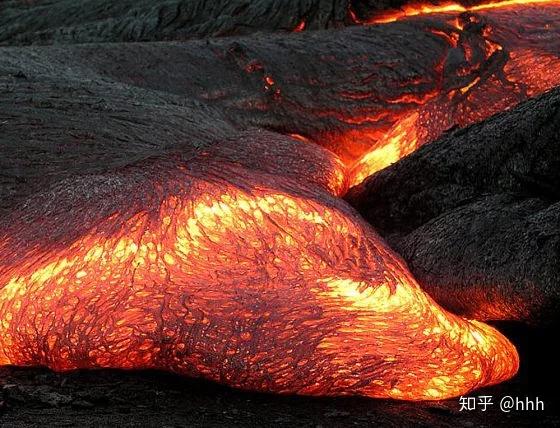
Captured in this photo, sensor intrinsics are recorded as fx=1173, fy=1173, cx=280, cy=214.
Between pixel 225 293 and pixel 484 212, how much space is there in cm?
115

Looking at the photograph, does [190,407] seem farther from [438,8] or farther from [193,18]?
[438,8]

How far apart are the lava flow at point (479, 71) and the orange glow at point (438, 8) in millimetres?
79

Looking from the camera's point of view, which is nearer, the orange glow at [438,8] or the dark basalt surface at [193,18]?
the orange glow at [438,8]

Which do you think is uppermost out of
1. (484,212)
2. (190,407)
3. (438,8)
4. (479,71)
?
(438,8)

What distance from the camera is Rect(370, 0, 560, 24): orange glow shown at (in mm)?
7551

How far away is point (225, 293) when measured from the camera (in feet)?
14.1

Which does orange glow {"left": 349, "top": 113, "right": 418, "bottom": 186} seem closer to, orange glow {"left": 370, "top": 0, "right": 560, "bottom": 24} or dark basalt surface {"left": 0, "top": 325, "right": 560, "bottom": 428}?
orange glow {"left": 370, "top": 0, "right": 560, "bottom": 24}

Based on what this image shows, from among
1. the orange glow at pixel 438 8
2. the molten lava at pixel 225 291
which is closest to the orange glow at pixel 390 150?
the molten lava at pixel 225 291

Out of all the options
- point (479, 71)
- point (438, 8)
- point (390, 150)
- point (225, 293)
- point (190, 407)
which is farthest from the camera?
point (438, 8)

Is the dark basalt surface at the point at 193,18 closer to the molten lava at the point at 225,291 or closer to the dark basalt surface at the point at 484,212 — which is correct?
the dark basalt surface at the point at 484,212

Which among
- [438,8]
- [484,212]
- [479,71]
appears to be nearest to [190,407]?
[484,212]

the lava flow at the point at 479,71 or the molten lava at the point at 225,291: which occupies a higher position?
the lava flow at the point at 479,71

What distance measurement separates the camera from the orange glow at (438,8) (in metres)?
7.55

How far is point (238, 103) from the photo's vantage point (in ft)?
22.1
